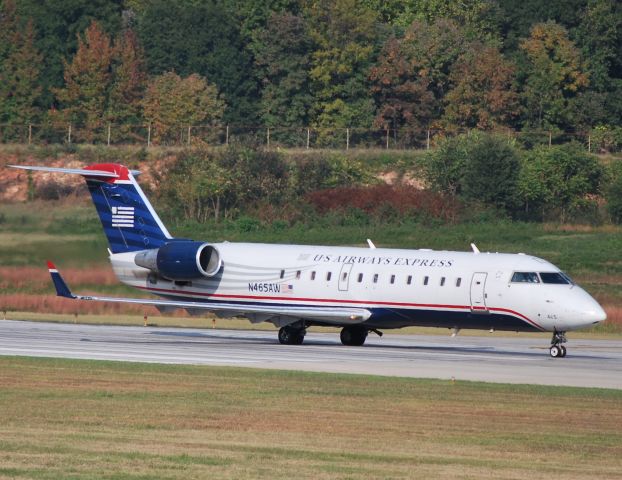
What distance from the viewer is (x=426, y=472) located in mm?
18031

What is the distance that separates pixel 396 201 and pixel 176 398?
5059cm

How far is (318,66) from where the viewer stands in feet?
307

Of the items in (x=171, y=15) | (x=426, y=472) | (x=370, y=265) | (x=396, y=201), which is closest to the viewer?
(x=426, y=472)

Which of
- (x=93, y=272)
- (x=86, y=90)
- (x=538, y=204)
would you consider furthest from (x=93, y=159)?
(x=93, y=272)

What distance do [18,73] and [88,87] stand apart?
5580mm

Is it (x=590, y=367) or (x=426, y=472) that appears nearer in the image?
(x=426, y=472)

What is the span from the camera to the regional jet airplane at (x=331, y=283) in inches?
1458

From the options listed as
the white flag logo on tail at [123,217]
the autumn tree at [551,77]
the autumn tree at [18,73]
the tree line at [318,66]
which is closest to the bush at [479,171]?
the tree line at [318,66]

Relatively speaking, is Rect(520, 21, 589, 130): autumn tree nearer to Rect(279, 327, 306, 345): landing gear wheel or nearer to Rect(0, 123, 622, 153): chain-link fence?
Rect(0, 123, 622, 153): chain-link fence

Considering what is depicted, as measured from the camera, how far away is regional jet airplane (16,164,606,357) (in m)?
37.0

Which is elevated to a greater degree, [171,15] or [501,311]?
[171,15]

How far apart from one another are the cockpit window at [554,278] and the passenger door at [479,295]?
1526 millimetres

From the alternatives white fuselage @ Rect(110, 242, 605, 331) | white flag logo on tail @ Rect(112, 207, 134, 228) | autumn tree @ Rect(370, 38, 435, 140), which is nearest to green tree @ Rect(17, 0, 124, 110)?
autumn tree @ Rect(370, 38, 435, 140)

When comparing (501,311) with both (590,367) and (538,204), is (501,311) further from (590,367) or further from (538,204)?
(538,204)
